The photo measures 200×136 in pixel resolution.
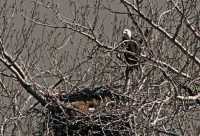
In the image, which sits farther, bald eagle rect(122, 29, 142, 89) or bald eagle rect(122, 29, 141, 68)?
bald eagle rect(122, 29, 141, 68)

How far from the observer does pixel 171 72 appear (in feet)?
25.0

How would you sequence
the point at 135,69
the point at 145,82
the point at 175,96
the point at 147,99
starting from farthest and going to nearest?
the point at 135,69 → the point at 145,82 → the point at 147,99 → the point at 175,96

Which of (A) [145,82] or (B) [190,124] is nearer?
(A) [145,82]

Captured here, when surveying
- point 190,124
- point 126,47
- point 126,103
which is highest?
point 126,47

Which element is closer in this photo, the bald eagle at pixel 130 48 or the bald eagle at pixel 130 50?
the bald eagle at pixel 130 50

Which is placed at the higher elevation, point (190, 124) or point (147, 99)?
point (147, 99)

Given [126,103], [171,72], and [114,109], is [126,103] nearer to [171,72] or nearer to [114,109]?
[114,109]

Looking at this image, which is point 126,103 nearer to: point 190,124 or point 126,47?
point 126,47

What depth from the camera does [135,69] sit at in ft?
26.1

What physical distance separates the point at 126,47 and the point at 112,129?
55.4 inches

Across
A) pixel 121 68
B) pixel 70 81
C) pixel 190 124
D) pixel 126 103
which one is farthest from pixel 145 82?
pixel 190 124

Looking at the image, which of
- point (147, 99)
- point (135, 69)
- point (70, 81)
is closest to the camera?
point (147, 99)

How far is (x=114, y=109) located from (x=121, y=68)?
1.33m

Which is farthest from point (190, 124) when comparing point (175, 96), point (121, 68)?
point (175, 96)
